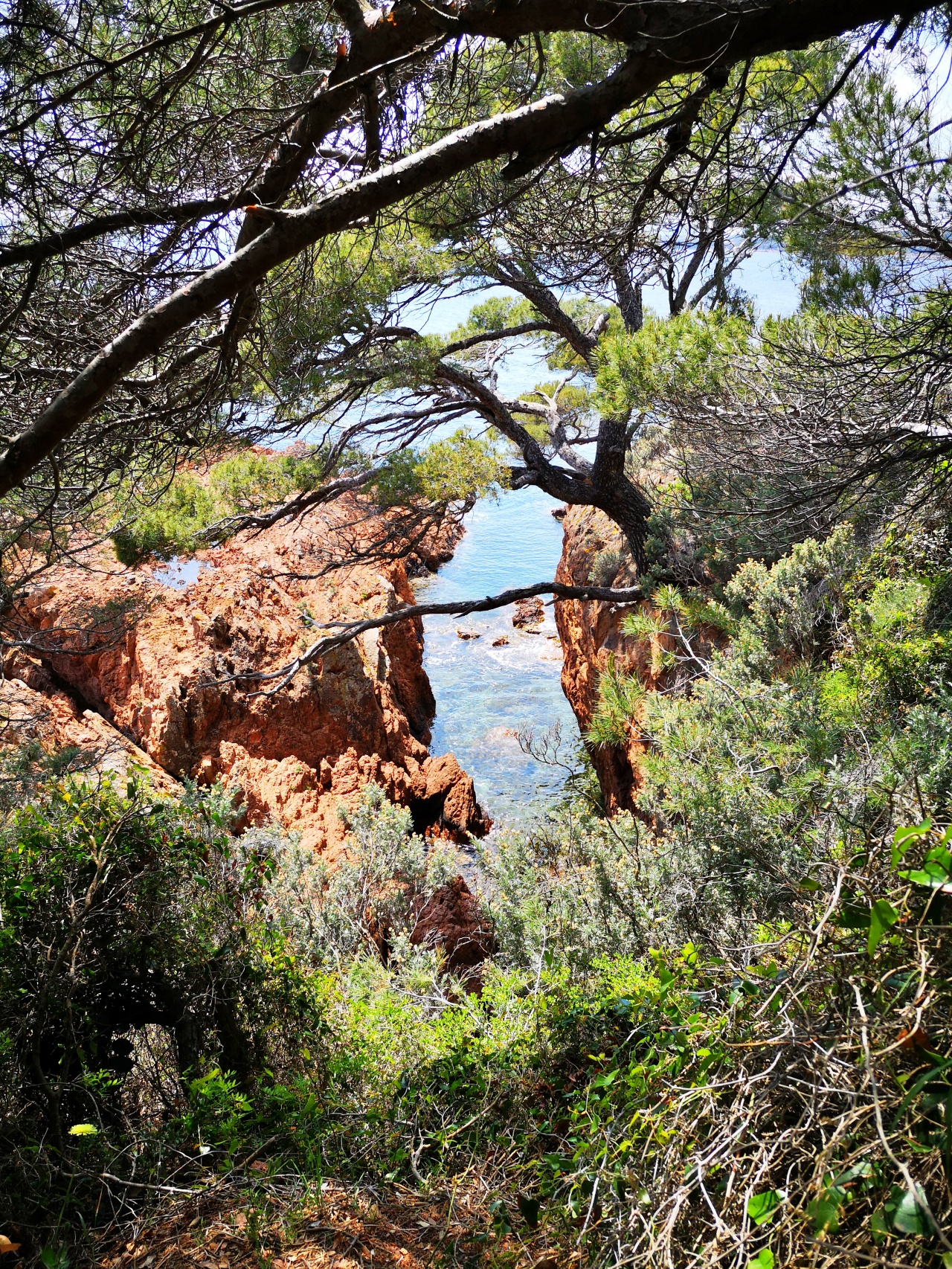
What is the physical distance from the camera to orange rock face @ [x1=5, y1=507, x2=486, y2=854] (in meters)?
7.37

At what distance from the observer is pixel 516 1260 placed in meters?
2.10

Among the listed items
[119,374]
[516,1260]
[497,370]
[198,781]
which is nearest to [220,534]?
[198,781]

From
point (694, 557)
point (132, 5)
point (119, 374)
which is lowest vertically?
point (694, 557)

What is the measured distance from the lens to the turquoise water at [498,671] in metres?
10.5

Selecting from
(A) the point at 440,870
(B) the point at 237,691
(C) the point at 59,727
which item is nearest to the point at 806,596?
(A) the point at 440,870

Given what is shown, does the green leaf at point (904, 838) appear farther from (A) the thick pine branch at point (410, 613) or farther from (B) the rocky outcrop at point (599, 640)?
(A) the thick pine branch at point (410, 613)

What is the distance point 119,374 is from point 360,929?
418cm

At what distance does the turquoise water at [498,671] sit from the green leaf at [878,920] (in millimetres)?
7087

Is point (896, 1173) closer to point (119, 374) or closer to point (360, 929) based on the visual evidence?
point (119, 374)

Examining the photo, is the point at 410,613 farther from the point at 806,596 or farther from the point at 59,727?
the point at 806,596

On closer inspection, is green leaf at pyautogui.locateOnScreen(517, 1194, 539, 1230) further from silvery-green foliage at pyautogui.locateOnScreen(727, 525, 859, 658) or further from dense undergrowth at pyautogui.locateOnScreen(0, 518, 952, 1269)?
silvery-green foliage at pyautogui.locateOnScreen(727, 525, 859, 658)

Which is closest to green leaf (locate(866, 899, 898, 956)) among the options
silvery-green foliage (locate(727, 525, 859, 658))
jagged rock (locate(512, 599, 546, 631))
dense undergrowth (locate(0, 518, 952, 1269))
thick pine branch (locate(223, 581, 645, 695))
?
dense undergrowth (locate(0, 518, 952, 1269))

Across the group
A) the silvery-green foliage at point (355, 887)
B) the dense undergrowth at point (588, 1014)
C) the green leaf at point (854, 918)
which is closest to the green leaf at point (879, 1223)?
the dense undergrowth at point (588, 1014)

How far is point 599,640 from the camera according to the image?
930cm
